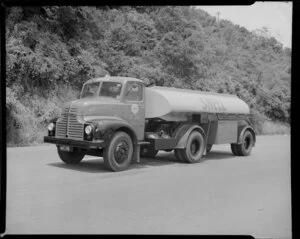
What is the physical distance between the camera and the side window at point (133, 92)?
9.09 m

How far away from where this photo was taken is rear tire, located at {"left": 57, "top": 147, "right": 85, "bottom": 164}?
29.5 ft

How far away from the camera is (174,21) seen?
1925 cm

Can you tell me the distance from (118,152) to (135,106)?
147 centimetres

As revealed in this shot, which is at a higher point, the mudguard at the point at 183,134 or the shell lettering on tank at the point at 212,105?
the shell lettering on tank at the point at 212,105

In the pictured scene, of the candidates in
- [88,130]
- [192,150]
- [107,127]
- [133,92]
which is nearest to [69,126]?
[88,130]

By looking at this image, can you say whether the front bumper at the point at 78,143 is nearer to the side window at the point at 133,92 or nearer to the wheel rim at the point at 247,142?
the side window at the point at 133,92

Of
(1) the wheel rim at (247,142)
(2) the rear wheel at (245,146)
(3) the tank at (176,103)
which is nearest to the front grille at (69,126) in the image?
(3) the tank at (176,103)

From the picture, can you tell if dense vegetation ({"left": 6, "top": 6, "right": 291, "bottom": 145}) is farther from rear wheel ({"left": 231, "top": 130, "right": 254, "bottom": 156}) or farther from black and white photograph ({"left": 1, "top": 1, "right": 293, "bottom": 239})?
rear wheel ({"left": 231, "top": 130, "right": 254, "bottom": 156})

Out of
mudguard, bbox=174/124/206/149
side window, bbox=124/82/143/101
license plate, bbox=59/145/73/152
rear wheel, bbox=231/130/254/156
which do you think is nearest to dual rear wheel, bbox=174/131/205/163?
mudguard, bbox=174/124/206/149

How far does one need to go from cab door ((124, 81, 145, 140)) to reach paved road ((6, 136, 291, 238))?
3.51ft

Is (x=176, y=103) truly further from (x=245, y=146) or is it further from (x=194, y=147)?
(x=245, y=146)

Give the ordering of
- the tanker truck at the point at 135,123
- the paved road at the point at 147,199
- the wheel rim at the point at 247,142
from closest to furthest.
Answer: the paved road at the point at 147,199 → the tanker truck at the point at 135,123 → the wheel rim at the point at 247,142

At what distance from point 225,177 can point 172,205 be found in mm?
2894

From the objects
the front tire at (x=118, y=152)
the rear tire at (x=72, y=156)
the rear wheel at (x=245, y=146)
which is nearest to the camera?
the front tire at (x=118, y=152)
